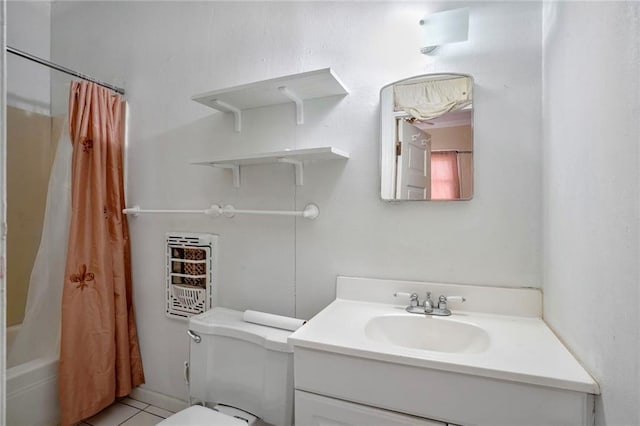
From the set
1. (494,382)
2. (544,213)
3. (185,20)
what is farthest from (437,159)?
(185,20)

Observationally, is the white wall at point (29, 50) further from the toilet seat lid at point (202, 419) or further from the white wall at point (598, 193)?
the white wall at point (598, 193)

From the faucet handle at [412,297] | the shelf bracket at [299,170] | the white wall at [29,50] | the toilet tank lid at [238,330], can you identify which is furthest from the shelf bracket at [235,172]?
the white wall at [29,50]

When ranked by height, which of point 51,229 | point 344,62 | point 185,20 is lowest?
point 51,229

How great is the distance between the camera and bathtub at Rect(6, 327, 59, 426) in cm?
149

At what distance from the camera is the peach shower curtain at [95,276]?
1.58 m

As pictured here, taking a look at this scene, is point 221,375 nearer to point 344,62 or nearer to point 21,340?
point 21,340

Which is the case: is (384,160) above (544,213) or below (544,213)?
above

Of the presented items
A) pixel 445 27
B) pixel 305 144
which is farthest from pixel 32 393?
pixel 445 27

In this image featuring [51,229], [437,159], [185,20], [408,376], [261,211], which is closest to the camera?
[408,376]

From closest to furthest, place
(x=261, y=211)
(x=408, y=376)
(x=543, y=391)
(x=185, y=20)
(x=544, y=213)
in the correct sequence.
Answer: (x=543, y=391) < (x=408, y=376) < (x=544, y=213) < (x=261, y=211) < (x=185, y=20)

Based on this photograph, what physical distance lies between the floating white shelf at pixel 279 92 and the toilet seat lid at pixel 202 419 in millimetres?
1252

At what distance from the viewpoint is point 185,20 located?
1775 mm

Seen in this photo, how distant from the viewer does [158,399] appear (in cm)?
179

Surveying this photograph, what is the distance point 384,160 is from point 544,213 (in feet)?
1.95
